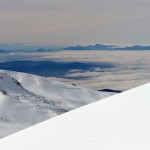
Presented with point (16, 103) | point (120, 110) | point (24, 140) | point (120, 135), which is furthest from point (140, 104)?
point (16, 103)

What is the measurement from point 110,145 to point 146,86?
423 centimetres

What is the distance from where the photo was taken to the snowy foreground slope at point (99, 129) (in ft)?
23.9

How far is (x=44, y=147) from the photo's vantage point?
26.5 feet

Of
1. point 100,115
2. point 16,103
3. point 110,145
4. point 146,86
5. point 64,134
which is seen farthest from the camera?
point 16,103

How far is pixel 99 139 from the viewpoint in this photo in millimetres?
7625

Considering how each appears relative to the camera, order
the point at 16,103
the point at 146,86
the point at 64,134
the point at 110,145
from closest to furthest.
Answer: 1. the point at 110,145
2. the point at 64,134
3. the point at 146,86
4. the point at 16,103

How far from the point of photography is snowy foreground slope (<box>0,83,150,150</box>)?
7289mm

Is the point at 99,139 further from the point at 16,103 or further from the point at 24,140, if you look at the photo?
the point at 16,103

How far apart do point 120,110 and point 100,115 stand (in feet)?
1.37

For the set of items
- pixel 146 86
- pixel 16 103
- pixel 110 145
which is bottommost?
pixel 110 145

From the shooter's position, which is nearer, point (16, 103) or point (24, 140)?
point (24, 140)

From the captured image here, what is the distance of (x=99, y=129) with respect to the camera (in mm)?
8219

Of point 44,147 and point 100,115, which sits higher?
point 100,115

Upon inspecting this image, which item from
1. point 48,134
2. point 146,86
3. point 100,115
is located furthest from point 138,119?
point 146,86
